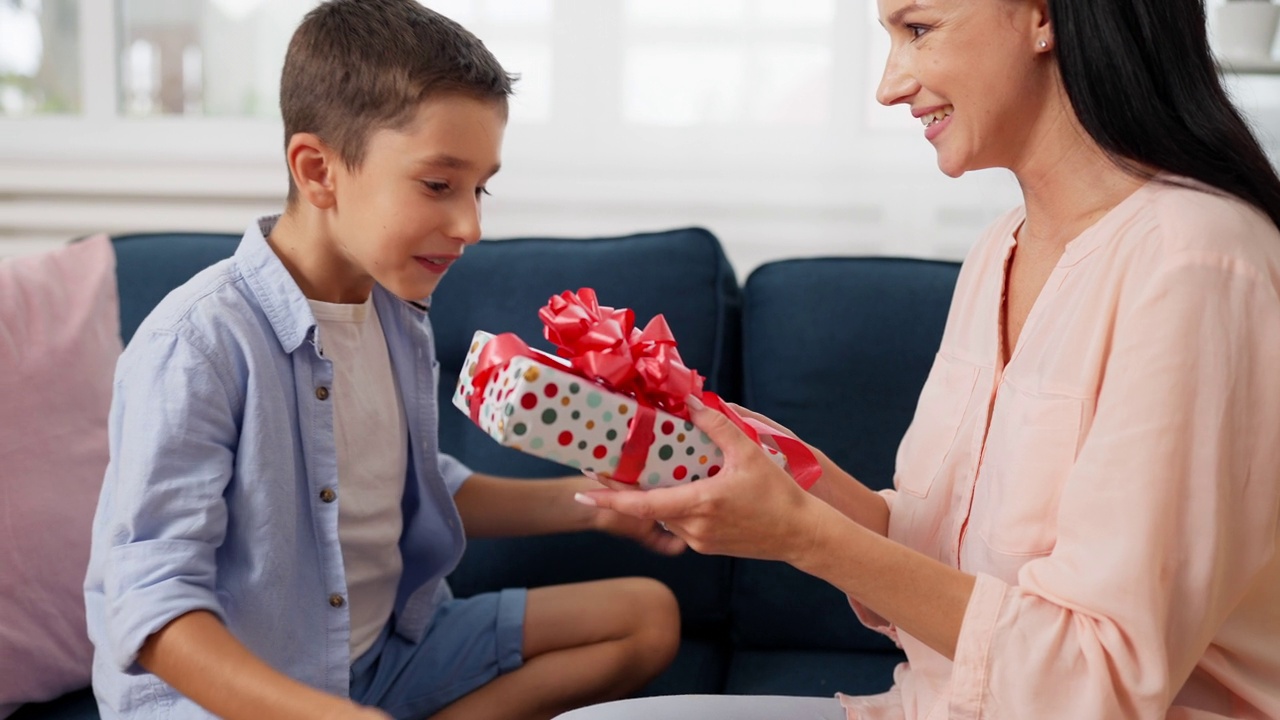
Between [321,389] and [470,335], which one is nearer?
[321,389]

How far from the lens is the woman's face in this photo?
99 cm

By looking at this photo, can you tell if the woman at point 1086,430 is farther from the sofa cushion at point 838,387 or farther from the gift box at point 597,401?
the sofa cushion at point 838,387

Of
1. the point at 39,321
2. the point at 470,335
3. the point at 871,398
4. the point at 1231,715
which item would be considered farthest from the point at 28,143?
the point at 1231,715

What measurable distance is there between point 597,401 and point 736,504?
0.15m

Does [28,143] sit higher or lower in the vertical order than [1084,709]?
higher

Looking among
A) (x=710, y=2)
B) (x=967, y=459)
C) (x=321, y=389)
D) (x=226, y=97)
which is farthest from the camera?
(x=226, y=97)

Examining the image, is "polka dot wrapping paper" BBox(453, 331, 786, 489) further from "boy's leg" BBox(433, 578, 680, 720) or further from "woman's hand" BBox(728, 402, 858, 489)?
"boy's leg" BBox(433, 578, 680, 720)

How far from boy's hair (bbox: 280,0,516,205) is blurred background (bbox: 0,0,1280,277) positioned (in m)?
0.72

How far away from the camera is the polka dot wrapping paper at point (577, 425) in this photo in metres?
0.96

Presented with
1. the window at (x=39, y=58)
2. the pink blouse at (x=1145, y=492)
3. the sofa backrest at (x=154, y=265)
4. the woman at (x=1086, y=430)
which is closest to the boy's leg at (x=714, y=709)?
the woman at (x=1086, y=430)

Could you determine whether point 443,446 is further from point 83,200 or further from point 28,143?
point 28,143

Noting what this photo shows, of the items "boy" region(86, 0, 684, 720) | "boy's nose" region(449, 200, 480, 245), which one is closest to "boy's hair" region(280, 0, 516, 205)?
"boy" region(86, 0, 684, 720)

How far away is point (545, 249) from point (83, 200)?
1050 millimetres

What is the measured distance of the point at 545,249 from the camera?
1.70 m
